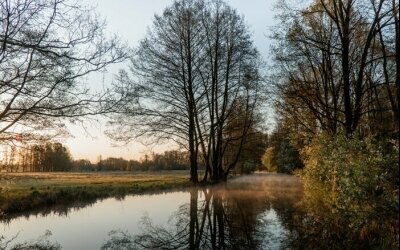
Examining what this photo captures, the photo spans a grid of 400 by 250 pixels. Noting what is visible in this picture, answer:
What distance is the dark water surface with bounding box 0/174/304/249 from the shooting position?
10.6 m

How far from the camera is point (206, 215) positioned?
53.5 ft

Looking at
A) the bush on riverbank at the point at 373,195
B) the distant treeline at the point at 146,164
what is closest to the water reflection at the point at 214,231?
the bush on riverbank at the point at 373,195

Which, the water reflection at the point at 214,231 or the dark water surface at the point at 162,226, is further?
the dark water surface at the point at 162,226

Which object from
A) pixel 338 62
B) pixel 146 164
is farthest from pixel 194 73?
pixel 146 164

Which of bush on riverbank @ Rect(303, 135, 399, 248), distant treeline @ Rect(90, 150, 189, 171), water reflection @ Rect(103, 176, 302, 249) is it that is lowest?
water reflection @ Rect(103, 176, 302, 249)

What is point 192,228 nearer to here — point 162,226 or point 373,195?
point 162,226

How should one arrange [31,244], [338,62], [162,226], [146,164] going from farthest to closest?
[146,164]
[338,62]
[162,226]
[31,244]

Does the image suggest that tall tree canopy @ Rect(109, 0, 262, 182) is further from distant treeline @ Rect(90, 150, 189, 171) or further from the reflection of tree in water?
distant treeline @ Rect(90, 150, 189, 171)

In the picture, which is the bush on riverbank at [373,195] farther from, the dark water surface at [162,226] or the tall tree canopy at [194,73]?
the tall tree canopy at [194,73]

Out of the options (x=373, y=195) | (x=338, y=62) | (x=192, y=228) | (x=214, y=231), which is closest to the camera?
(x=373, y=195)

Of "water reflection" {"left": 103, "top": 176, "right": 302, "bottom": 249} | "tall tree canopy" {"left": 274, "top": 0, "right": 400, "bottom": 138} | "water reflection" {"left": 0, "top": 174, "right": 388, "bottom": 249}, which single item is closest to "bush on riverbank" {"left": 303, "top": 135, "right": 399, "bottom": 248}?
"water reflection" {"left": 0, "top": 174, "right": 388, "bottom": 249}

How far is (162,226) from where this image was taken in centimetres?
1346

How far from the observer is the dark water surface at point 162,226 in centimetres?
1065

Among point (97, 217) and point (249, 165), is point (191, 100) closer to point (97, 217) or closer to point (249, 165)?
point (97, 217)
